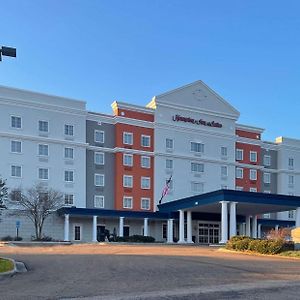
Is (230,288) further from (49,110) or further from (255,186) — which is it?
(255,186)

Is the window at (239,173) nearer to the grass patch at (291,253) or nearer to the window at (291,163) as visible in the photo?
the window at (291,163)

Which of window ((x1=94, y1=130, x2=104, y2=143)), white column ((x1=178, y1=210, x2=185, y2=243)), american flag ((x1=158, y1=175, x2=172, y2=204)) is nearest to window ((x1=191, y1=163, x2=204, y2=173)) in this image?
american flag ((x1=158, y1=175, x2=172, y2=204))

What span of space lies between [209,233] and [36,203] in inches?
869

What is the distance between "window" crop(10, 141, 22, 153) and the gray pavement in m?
36.2

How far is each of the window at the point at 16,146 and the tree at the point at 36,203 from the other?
14.0 ft

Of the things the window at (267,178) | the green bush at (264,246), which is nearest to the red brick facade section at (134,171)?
the window at (267,178)

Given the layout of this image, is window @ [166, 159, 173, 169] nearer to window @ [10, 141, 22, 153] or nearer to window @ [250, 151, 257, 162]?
window @ [250, 151, 257, 162]

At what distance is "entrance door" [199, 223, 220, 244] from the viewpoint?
198ft

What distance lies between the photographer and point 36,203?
50562 mm

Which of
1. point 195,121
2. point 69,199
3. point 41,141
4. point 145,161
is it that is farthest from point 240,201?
point 41,141

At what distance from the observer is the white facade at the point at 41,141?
5275 cm

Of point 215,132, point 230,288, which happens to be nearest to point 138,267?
point 230,288

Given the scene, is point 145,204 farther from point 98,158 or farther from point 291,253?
point 291,253

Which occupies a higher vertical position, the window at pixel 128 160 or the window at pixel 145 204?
the window at pixel 128 160
